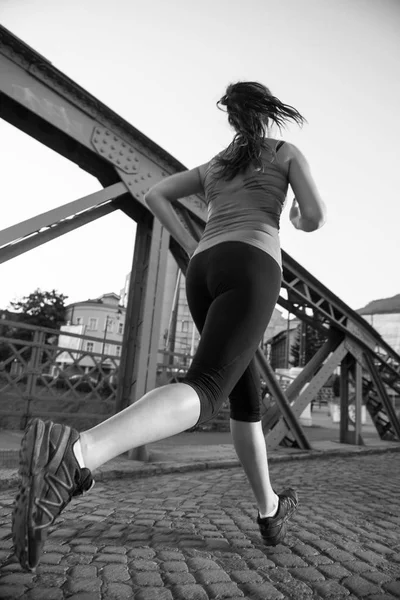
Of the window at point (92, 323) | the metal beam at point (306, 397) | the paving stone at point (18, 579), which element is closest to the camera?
the paving stone at point (18, 579)

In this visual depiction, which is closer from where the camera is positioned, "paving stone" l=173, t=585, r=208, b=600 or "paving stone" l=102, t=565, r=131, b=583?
"paving stone" l=173, t=585, r=208, b=600

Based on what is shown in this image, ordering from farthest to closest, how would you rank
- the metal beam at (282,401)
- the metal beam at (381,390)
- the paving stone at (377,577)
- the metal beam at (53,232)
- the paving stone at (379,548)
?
the metal beam at (381,390), the metal beam at (282,401), the metal beam at (53,232), the paving stone at (379,548), the paving stone at (377,577)

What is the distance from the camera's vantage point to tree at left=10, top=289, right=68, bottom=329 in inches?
2036

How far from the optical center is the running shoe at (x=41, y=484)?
3.93 ft

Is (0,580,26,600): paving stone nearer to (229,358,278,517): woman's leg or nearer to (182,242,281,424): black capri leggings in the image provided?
(182,242,281,424): black capri leggings

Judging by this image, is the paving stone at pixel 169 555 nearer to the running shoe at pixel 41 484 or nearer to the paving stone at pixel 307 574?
the paving stone at pixel 307 574

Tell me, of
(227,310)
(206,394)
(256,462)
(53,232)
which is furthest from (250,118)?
(53,232)

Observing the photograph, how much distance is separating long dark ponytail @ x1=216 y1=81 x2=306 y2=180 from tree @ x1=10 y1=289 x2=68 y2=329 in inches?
2059

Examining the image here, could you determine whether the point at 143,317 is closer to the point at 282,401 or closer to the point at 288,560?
the point at 282,401

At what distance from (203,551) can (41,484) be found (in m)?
1.06

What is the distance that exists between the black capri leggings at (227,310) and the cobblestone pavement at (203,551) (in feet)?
2.25

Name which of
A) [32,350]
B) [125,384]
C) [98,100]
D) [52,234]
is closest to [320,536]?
[125,384]

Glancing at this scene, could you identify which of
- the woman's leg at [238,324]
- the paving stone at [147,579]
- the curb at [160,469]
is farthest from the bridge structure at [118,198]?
the paving stone at [147,579]

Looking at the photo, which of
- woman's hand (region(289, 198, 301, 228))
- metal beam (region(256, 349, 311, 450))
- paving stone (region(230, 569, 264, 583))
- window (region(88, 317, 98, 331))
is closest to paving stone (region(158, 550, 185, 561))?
paving stone (region(230, 569, 264, 583))
